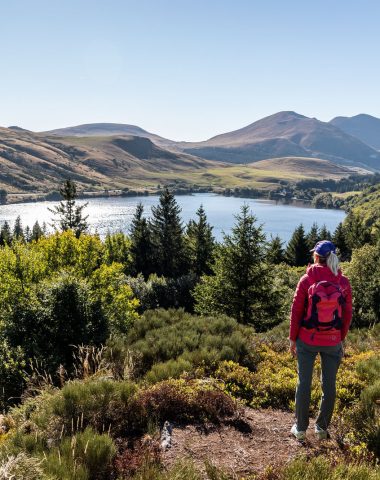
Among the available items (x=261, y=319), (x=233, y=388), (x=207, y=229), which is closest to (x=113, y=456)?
(x=233, y=388)

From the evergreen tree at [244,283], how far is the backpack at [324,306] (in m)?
20.0

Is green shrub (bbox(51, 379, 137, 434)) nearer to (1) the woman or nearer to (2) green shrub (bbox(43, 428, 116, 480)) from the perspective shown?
(2) green shrub (bbox(43, 428, 116, 480))

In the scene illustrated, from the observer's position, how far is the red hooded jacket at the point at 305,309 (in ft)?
19.5

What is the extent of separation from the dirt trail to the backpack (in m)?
1.81

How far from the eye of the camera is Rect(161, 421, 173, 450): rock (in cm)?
583

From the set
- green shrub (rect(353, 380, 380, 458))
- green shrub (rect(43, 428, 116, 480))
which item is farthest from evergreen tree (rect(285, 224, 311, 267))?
green shrub (rect(43, 428, 116, 480))

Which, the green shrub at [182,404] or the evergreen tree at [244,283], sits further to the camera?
the evergreen tree at [244,283]

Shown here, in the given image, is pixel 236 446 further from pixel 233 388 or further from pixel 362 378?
pixel 362 378

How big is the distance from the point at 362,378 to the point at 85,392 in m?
5.84

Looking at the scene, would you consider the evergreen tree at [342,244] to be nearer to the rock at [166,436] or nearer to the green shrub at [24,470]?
the rock at [166,436]

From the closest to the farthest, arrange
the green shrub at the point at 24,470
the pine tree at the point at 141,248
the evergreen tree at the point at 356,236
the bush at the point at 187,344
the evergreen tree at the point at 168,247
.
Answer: the green shrub at the point at 24,470
the bush at the point at 187,344
the pine tree at the point at 141,248
the evergreen tree at the point at 168,247
the evergreen tree at the point at 356,236

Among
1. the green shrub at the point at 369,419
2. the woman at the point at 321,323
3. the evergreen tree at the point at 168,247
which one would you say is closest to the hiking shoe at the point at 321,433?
the woman at the point at 321,323

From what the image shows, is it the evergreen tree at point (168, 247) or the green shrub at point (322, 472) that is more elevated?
the green shrub at point (322, 472)

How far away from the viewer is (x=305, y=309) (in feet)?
19.8
